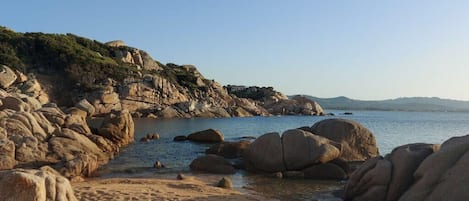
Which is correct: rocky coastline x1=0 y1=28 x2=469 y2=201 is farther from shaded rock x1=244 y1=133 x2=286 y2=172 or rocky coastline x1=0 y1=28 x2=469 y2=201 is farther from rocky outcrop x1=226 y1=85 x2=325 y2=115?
rocky outcrop x1=226 y1=85 x2=325 y2=115

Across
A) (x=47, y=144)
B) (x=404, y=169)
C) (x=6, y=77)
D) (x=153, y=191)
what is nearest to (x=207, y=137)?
(x=47, y=144)

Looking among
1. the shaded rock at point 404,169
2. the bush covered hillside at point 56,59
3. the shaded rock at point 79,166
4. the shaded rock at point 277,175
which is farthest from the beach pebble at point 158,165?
the bush covered hillside at point 56,59

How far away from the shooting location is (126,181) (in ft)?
60.1

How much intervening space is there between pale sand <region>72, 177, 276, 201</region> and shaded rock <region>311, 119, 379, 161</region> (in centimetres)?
869

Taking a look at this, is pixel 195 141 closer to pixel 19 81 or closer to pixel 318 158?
pixel 318 158

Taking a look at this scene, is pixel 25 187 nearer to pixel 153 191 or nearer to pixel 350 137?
pixel 153 191

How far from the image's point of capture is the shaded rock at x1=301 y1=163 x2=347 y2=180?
68.2ft

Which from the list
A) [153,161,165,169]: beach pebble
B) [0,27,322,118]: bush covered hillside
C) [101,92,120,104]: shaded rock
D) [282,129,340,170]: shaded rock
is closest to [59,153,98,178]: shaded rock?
[153,161,165,169]: beach pebble

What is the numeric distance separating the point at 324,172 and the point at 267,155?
287 centimetres

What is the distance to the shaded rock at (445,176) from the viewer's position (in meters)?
11.2

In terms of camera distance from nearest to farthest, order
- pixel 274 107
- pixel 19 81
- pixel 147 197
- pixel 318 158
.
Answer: pixel 147 197
pixel 318 158
pixel 19 81
pixel 274 107

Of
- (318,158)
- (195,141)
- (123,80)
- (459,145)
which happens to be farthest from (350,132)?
(123,80)

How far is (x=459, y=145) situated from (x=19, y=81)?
65959 millimetres

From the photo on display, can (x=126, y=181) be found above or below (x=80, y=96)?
below
